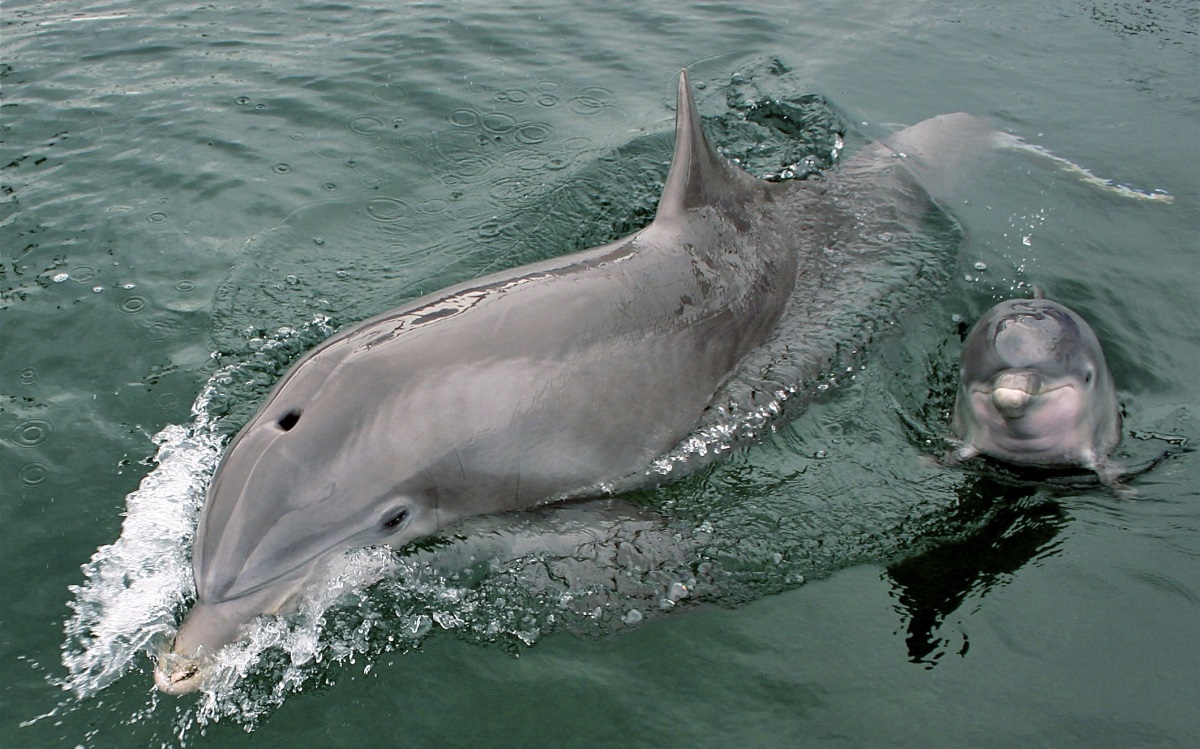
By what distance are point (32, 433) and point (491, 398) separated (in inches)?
135

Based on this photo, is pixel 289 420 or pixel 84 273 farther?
pixel 84 273

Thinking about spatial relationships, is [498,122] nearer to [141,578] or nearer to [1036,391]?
[1036,391]

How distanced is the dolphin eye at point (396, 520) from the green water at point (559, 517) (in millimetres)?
261

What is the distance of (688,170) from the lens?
22.4 ft

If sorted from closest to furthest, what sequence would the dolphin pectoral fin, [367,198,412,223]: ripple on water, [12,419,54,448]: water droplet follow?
[12,419,54,448]: water droplet
[367,198,412,223]: ripple on water
the dolphin pectoral fin

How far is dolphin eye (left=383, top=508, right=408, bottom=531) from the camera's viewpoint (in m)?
5.26

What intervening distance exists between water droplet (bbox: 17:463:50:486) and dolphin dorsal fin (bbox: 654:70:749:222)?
4.32 metres

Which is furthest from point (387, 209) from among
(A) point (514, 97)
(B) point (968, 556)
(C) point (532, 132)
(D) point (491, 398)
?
(B) point (968, 556)

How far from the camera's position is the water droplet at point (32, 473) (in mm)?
6301

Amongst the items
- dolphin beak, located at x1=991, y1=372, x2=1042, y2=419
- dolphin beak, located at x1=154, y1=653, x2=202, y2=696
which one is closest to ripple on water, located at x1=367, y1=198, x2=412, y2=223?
dolphin beak, located at x1=154, y1=653, x2=202, y2=696

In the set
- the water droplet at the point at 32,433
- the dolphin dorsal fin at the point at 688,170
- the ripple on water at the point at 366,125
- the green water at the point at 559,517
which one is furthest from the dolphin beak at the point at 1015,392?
the ripple on water at the point at 366,125

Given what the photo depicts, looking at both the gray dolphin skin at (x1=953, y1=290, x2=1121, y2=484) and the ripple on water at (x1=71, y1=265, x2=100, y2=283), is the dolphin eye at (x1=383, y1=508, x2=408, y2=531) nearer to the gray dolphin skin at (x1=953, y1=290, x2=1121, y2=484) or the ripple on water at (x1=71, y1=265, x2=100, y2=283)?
the gray dolphin skin at (x1=953, y1=290, x2=1121, y2=484)

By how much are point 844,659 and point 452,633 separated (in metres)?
2.11

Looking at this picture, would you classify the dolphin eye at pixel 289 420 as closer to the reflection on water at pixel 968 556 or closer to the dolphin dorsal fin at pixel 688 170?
the dolphin dorsal fin at pixel 688 170
